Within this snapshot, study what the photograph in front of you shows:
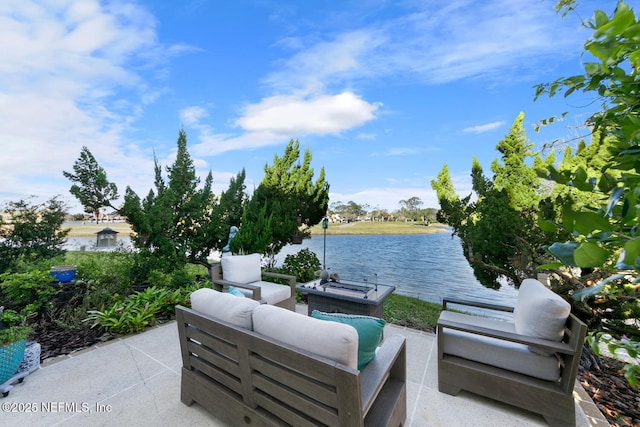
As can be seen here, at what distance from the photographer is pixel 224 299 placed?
202 cm

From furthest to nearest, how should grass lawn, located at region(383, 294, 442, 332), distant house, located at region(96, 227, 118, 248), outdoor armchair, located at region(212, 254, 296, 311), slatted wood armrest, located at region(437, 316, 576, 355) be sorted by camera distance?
distant house, located at region(96, 227, 118, 248) < grass lawn, located at region(383, 294, 442, 332) < outdoor armchair, located at region(212, 254, 296, 311) < slatted wood armrest, located at region(437, 316, 576, 355)

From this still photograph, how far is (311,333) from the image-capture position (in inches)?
60.4

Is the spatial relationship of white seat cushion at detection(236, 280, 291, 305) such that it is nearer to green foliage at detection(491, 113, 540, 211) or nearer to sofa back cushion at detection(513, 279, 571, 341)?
sofa back cushion at detection(513, 279, 571, 341)

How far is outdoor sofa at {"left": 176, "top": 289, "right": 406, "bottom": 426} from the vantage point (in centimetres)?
143

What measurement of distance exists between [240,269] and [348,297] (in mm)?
1729

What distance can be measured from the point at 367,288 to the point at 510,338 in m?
1.88

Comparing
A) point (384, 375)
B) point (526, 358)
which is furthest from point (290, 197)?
point (384, 375)

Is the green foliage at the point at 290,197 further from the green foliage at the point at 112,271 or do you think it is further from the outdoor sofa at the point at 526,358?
the outdoor sofa at the point at 526,358

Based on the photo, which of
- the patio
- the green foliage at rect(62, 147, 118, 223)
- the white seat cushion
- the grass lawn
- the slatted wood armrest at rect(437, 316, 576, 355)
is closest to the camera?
the slatted wood armrest at rect(437, 316, 576, 355)


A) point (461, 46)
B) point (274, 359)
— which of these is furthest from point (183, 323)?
point (461, 46)

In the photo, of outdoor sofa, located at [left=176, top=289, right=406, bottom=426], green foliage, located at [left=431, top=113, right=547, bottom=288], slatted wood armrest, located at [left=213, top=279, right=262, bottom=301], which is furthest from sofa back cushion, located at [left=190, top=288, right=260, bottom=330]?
green foliage, located at [left=431, top=113, right=547, bottom=288]

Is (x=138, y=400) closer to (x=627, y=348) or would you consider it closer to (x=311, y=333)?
(x=311, y=333)

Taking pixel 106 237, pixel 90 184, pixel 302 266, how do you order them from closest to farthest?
pixel 90 184, pixel 302 266, pixel 106 237

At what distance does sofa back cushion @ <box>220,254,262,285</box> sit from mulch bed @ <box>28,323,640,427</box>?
158 centimetres
